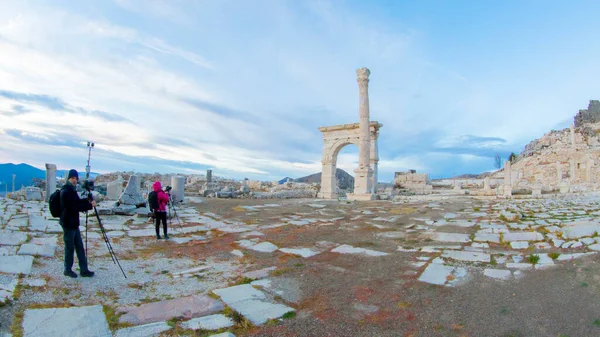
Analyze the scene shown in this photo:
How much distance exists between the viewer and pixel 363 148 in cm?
2181

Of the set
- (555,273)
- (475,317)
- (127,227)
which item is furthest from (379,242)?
(127,227)

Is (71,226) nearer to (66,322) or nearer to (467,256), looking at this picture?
(66,322)

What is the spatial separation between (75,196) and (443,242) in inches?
282

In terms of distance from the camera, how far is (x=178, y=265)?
6.05m

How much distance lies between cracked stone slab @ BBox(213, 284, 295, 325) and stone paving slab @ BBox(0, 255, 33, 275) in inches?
121

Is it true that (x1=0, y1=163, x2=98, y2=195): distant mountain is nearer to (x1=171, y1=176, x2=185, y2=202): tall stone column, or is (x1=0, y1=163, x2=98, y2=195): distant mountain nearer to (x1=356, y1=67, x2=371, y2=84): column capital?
(x1=171, y1=176, x2=185, y2=202): tall stone column

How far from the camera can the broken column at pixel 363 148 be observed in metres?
21.2

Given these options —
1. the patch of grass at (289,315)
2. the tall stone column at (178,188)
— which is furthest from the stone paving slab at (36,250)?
the tall stone column at (178,188)

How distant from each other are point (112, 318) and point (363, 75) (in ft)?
69.1

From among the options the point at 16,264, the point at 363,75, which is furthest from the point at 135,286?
the point at 363,75

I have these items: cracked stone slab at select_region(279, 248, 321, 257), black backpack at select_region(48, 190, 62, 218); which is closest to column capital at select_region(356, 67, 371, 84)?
cracked stone slab at select_region(279, 248, 321, 257)

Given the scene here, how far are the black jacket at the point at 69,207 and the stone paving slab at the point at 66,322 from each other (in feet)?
5.50

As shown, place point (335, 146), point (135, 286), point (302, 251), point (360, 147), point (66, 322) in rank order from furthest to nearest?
point (335, 146)
point (360, 147)
point (302, 251)
point (135, 286)
point (66, 322)

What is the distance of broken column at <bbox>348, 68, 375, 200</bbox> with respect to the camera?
21.2 meters
